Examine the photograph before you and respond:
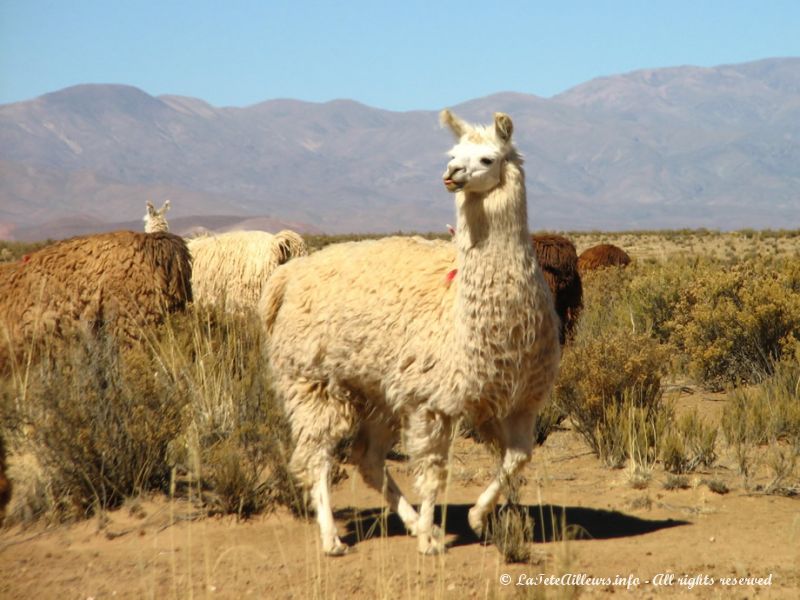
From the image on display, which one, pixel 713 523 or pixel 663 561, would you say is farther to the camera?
pixel 713 523

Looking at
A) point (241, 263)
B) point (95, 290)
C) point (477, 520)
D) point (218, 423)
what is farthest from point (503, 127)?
point (241, 263)

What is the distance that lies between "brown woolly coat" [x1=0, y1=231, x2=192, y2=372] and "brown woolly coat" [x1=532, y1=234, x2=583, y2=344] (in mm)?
3721

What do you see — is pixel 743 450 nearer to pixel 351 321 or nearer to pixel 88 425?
pixel 351 321

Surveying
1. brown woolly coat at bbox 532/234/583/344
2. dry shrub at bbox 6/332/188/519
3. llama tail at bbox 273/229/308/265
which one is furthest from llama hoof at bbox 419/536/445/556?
llama tail at bbox 273/229/308/265

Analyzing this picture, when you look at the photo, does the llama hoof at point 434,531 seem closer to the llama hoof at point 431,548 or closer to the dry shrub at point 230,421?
the llama hoof at point 431,548

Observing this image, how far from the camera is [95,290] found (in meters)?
8.62

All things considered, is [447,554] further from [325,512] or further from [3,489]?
[3,489]

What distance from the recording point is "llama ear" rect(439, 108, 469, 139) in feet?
21.6

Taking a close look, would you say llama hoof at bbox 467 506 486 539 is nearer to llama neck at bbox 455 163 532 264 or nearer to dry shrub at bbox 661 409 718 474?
llama neck at bbox 455 163 532 264

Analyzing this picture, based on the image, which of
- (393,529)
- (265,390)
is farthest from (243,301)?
(393,529)

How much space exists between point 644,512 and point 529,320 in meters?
1.78

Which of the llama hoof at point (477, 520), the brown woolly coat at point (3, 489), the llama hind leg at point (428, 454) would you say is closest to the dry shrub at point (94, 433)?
the brown woolly coat at point (3, 489)

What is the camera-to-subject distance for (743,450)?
7.90 meters

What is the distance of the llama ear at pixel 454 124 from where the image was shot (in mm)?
6574
